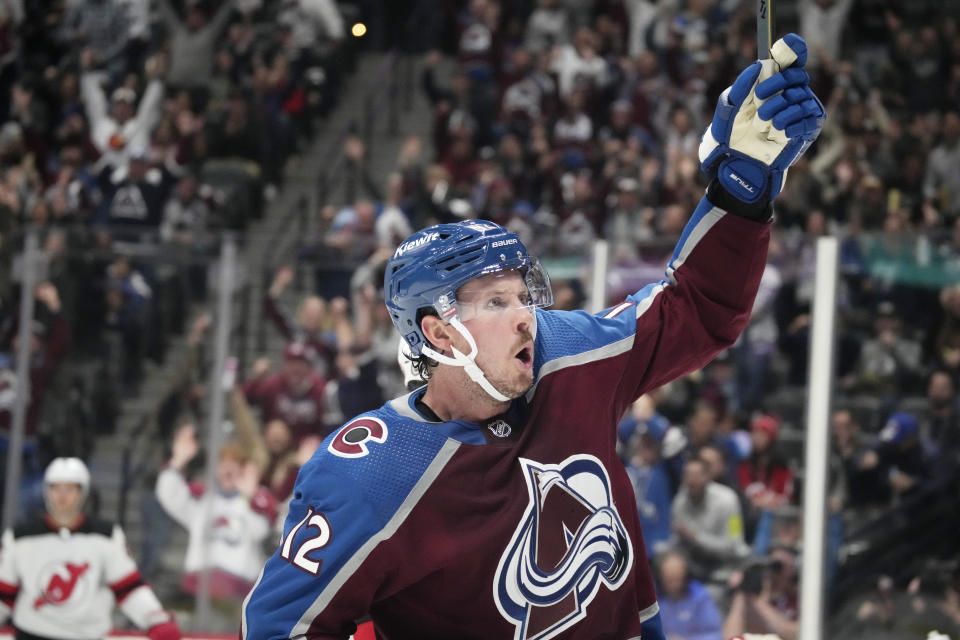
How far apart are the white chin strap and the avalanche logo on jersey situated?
3.57m

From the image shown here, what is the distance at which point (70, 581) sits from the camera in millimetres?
5348

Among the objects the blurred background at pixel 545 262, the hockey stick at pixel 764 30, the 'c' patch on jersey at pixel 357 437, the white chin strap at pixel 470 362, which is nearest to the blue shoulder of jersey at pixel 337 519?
the 'c' patch on jersey at pixel 357 437

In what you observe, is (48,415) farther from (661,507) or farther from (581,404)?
(581,404)

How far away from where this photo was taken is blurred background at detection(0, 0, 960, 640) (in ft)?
16.3

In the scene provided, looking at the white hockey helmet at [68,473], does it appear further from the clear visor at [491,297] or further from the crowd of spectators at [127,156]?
the clear visor at [491,297]

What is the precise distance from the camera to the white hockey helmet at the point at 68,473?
5484mm

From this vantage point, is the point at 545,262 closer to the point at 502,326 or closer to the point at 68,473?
the point at 68,473

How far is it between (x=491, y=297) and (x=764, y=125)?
0.50m

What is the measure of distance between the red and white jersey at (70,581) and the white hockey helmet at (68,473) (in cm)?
16

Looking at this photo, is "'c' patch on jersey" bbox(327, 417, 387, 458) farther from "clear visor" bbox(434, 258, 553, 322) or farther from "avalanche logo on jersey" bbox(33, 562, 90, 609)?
"avalanche logo on jersey" bbox(33, 562, 90, 609)

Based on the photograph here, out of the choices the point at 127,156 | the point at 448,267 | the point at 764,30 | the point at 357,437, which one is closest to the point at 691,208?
the point at 127,156

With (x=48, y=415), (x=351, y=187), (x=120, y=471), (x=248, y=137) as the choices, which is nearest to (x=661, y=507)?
(x=120, y=471)

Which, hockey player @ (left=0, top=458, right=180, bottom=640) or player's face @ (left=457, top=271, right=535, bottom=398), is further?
hockey player @ (left=0, top=458, right=180, bottom=640)

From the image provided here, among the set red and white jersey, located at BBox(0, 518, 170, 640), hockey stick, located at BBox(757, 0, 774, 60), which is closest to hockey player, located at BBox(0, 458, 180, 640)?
red and white jersey, located at BBox(0, 518, 170, 640)
